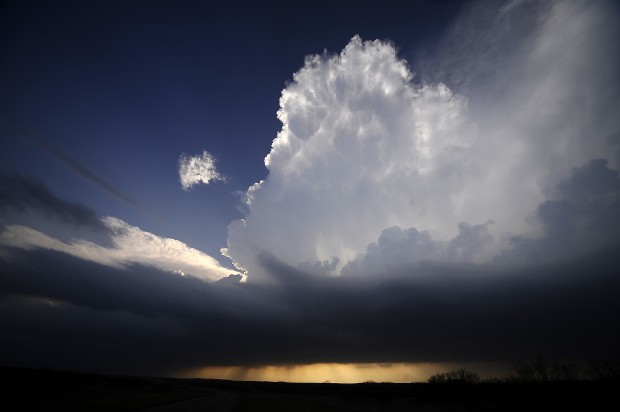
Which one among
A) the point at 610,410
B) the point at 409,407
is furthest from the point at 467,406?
the point at 610,410

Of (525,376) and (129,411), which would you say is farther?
(525,376)

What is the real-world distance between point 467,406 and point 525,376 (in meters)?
44.4

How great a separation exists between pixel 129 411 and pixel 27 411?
936 centimetres

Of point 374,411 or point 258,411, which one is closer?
point 258,411

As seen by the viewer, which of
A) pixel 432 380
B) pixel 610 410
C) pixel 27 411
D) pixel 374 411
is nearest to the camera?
pixel 27 411

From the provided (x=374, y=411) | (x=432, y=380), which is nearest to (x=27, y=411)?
(x=374, y=411)

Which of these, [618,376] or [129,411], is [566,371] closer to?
[618,376]

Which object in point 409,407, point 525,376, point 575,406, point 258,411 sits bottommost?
point 258,411

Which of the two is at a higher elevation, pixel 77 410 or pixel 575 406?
pixel 575 406

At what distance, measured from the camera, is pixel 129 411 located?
35.3m

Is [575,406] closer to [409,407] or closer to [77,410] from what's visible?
[409,407]

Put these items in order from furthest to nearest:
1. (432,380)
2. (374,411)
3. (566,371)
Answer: (432,380)
(566,371)
(374,411)

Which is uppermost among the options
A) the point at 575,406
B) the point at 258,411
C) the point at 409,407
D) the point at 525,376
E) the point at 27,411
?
the point at 525,376

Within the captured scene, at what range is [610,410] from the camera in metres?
38.6
